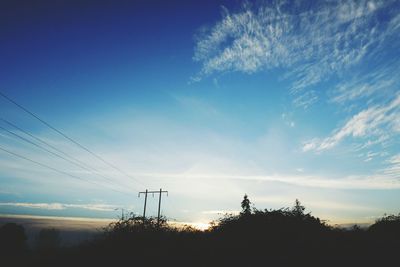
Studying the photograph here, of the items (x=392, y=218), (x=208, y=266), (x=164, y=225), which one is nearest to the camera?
(x=208, y=266)

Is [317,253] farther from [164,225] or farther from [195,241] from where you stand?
[164,225]

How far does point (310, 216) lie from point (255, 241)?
7.52 metres

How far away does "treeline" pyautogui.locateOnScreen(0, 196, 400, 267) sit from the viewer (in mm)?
14141

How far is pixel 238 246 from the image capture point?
17.1 meters

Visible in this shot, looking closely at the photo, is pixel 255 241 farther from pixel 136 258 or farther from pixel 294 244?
pixel 136 258

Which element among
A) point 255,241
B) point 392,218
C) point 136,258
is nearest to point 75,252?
point 136,258

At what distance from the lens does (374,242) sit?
16.6 m

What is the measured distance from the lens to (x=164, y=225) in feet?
81.5

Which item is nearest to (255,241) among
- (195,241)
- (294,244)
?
(294,244)

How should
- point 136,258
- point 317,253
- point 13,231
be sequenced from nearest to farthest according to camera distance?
point 317,253 < point 136,258 < point 13,231

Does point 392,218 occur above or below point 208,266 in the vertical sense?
above

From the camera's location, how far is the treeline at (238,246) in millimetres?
14141

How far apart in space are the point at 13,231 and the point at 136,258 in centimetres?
5195

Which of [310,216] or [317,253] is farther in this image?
[310,216]
